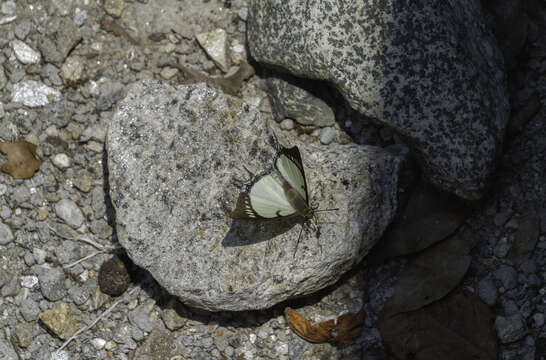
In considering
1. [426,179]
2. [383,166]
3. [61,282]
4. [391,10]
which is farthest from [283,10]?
[61,282]

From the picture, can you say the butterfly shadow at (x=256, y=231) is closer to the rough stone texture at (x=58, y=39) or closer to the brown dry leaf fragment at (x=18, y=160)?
the brown dry leaf fragment at (x=18, y=160)

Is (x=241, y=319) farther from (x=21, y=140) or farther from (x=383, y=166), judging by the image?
(x=21, y=140)

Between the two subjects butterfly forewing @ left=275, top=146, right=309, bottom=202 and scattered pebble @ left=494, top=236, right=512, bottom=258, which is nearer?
butterfly forewing @ left=275, top=146, right=309, bottom=202

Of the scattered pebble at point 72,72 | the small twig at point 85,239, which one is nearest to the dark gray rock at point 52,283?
the small twig at point 85,239

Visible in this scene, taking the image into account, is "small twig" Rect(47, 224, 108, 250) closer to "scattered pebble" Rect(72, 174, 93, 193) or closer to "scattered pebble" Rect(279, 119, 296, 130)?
"scattered pebble" Rect(72, 174, 93, 193)

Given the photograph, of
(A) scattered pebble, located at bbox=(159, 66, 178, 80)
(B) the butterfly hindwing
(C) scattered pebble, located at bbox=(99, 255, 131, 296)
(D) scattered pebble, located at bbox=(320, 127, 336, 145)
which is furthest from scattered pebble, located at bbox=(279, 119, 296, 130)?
(C) scattered pebble, located at bbox=(99, 255, 131, 296)

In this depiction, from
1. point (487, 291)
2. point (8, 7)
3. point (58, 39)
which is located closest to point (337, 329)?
point (487, 291)

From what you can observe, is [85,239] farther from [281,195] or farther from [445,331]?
[445,331]
